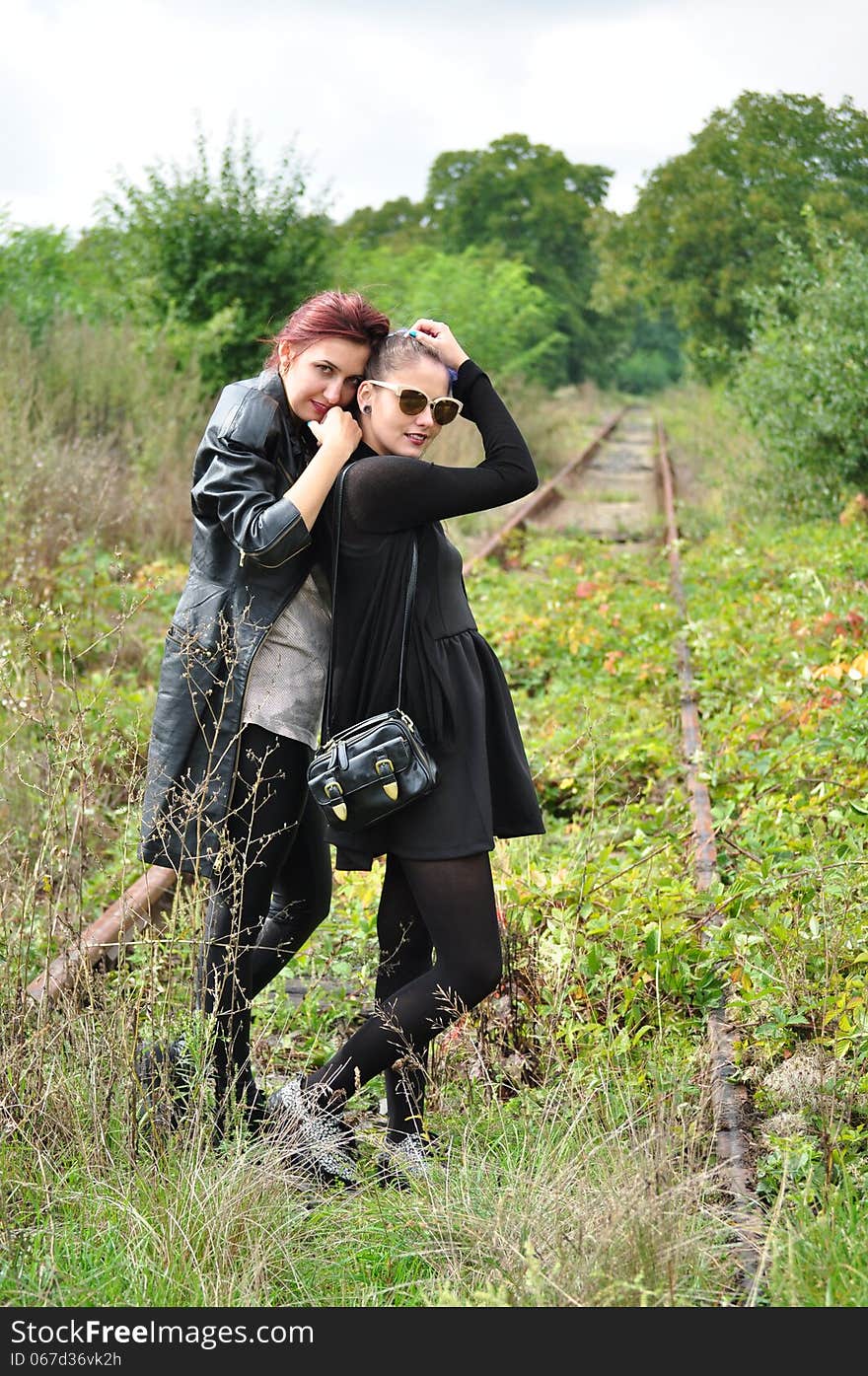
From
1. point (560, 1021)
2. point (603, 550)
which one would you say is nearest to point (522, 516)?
point (603, 550)

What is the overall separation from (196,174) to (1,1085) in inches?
575

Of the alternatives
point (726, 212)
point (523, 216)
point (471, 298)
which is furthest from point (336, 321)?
point (523, 216)

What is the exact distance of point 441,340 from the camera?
3.15 m

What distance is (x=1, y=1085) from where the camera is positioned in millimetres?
3070

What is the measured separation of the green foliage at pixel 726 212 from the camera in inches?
808

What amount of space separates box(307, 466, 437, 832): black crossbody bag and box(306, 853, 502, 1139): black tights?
0.67ft

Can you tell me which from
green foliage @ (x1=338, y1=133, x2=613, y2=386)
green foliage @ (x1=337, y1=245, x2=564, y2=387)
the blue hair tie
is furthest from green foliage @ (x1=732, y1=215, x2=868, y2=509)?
green foliage @ (x1=338, y1=133, x2=613, y2=386)

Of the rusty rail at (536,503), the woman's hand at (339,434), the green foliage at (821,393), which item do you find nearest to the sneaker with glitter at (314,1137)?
the woman's hand at (339,434)

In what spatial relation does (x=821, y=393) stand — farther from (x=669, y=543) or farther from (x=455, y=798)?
(x=455, y=798)

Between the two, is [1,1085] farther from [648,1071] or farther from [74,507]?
[74,507]

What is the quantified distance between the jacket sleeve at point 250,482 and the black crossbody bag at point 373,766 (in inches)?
5.4

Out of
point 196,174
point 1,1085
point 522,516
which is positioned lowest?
point 1,1085

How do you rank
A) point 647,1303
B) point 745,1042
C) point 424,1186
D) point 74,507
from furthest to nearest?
point 74,507, point 745,1042, point 424,1186, point 647,1303

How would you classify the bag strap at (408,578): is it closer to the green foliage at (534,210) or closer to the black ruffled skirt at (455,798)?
the black ruffled skirt at (455,798)
